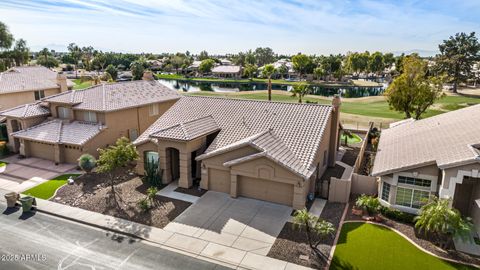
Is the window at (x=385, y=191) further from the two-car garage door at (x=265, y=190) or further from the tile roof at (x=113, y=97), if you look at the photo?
the tile roof at (x=113, y=97)

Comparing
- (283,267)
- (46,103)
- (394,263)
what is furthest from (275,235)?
(46,103)

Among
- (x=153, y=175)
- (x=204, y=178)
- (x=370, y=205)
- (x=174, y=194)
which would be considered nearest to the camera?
(x=370, y=205)

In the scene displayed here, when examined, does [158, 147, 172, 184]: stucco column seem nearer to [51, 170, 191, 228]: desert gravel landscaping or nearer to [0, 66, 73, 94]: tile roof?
[51, 170, 191, 228]: desert gravel landscaping

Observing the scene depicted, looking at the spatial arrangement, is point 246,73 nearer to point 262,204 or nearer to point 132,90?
point 132,90

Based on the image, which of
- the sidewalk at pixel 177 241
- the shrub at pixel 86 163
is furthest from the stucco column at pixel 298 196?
the shrub at pixel 86 163

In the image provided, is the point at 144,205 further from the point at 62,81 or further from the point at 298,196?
the point at 62,81

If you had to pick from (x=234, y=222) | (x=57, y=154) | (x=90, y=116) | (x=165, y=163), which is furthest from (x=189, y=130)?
(x=57, y=154)
